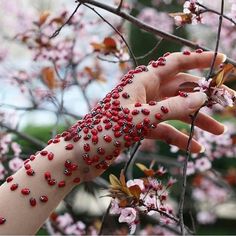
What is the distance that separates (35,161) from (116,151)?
0.68 feet

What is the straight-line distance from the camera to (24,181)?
4.16 ft

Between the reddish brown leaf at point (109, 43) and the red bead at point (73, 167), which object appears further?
the reddish brown leaf at point (109, 43)

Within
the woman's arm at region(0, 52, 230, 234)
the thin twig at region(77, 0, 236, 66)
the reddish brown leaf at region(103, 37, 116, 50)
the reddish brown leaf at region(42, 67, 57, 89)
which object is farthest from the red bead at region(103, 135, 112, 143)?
the reddish brown leaf at region(42, 67, 57, 89)

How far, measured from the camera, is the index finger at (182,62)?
1.36 m

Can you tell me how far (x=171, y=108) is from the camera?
1262 mm

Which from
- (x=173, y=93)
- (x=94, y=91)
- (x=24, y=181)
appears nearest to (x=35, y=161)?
(x=24, y=181)

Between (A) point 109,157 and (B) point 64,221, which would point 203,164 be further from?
(A) point 109,157

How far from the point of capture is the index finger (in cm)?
136

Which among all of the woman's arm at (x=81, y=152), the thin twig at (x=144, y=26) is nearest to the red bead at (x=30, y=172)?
the woman's arm at (x=81, y=152)

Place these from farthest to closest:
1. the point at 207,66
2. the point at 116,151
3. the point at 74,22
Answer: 1. the point at 74,22
2. the point at 207,66
3. the point at 116,151

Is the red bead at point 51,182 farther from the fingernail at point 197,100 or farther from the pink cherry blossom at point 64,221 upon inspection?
the pink cherry blossom at point 64,221

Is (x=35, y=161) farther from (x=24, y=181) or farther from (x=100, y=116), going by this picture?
(x=100, y=116)

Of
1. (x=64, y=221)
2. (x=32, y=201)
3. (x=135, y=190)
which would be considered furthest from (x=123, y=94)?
(x=64, y=221)

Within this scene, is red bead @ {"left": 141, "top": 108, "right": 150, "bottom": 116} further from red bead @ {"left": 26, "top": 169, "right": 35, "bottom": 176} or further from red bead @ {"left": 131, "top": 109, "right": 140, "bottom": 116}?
red bead @ {"left": 26, "top": 169, "right": 35, "bottom": 176}
